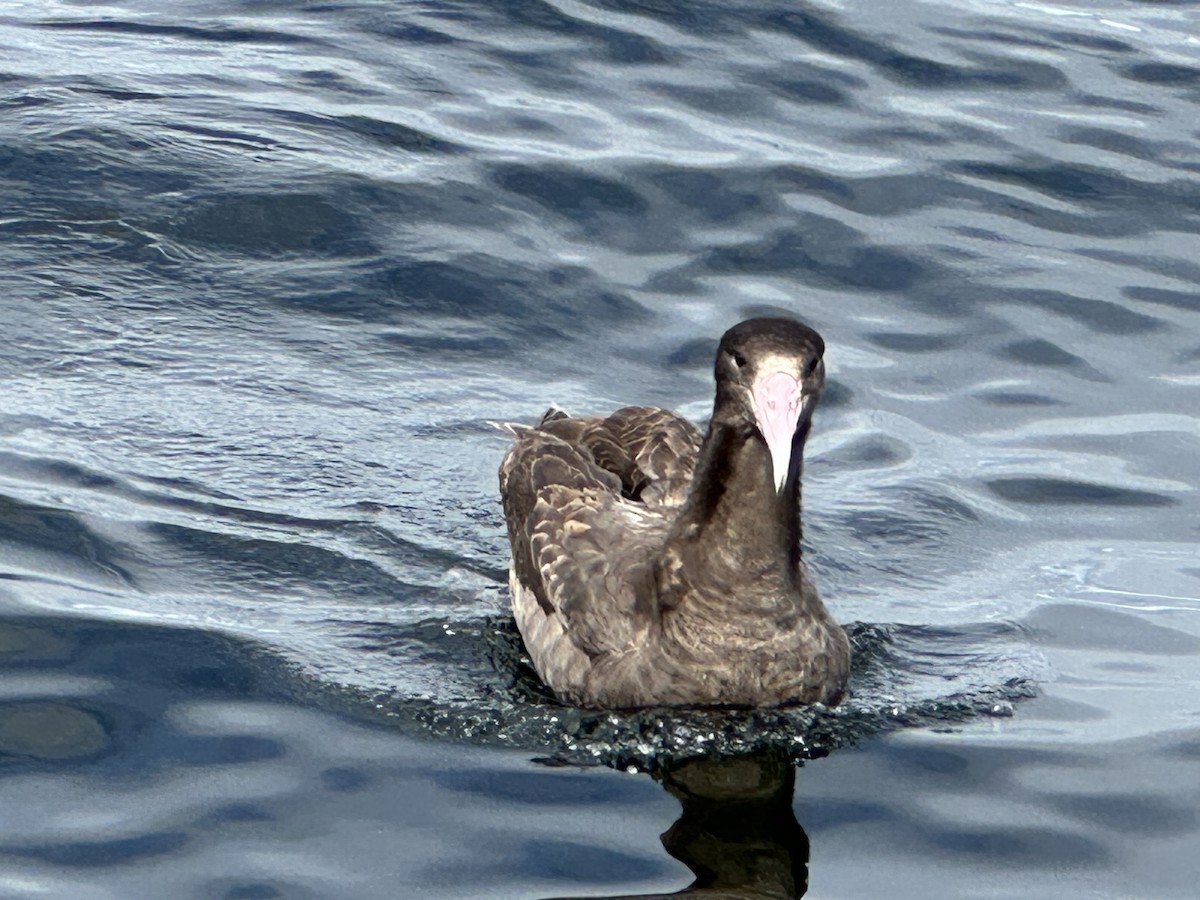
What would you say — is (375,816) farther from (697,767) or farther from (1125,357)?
(1125,357)

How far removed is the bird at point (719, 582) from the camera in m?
6.89

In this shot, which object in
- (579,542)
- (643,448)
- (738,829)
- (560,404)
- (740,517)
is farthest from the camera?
(560,404)

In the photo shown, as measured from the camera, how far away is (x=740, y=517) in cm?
727

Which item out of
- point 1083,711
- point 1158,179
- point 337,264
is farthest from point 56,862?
point 1158,179

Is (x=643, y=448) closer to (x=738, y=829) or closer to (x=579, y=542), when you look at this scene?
(x=579, y=542)

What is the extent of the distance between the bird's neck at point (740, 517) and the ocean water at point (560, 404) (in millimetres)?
548

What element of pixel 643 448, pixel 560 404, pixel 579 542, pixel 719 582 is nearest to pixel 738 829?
pixel 719 582

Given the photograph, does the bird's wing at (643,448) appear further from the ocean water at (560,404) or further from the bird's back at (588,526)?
the ocean water at (560,404)

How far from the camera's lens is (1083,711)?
764 cm

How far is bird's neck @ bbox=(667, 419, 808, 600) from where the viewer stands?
7195mm

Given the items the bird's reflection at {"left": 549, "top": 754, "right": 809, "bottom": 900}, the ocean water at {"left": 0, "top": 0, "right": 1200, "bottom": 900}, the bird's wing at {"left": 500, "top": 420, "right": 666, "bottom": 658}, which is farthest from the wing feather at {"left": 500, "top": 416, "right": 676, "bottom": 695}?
the bird's reflection at {"left": 549, "top": 754, "right": 809, "bottom": 900}

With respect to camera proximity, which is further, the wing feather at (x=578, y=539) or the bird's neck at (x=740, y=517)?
the wing feather at (x=578, y=539)

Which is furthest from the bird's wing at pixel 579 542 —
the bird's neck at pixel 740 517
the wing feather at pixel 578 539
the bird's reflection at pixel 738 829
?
the bird's reflection at pixel 738 829

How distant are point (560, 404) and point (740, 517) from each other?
2953 mm
